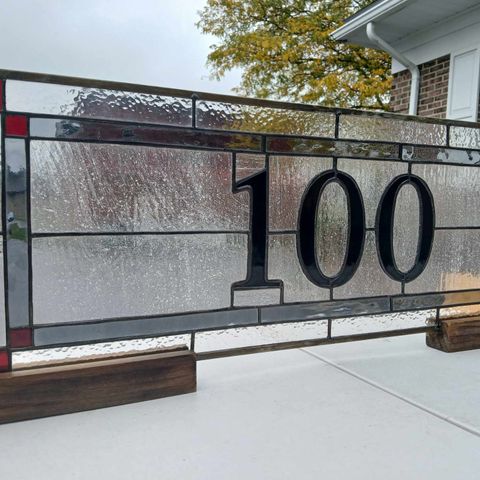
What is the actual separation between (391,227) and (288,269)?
51 cm

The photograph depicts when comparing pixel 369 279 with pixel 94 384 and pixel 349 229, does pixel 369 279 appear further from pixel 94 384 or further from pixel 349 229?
pixel 94 384

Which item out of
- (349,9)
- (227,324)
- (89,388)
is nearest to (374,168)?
(227,324)

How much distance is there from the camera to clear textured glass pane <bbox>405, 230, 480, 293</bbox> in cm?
207

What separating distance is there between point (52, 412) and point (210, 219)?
0.79 metres

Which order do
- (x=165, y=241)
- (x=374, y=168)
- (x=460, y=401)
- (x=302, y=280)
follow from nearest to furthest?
(x=460, y=401), (x=165, y=241), (x=302, y=280), (x=374, y=168)

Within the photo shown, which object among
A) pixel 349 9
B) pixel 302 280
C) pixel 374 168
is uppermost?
pixel 349 9

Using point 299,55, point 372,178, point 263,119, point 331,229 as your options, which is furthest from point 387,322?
point 299,55

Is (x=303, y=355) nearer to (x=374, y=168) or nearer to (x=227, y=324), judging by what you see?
(x=227, y=324)

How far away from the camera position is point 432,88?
16.4ft

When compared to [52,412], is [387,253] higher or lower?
higher

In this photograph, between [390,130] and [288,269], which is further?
[390,130]

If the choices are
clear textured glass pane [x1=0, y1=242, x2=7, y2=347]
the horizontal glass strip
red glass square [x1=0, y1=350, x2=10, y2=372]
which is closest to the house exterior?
the horizontal glass strip

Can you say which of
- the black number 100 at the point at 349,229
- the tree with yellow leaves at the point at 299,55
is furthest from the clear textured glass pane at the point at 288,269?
the tree with yellow leaves at the point at 299,55

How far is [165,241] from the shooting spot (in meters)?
1.61
